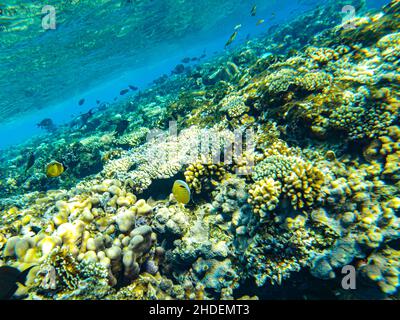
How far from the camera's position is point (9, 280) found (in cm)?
306

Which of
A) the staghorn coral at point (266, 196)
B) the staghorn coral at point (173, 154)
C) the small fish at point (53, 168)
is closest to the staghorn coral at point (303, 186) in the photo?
the staghorn coral at point (266, 196)

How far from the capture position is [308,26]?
2114cm

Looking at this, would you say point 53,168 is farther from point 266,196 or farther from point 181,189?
point 266,196

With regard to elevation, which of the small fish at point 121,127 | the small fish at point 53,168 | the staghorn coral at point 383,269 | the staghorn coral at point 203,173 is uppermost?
the small fish at point 121,127

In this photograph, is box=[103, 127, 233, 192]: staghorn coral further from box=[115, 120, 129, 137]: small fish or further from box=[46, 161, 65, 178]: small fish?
box=[115, 120, 129, 137]: small fish

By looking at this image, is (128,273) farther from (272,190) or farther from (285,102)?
(285,102)

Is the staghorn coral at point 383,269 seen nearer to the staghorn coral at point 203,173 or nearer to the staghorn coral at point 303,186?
the staghorn coral at point 303,186

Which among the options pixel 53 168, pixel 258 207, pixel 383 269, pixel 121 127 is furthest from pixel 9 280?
pixel 121 127

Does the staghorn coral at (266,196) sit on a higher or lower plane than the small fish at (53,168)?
lower

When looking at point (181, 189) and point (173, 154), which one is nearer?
point (181, 189)

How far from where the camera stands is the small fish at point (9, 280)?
296 cm

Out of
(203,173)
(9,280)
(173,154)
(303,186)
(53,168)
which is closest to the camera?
(9,280)
